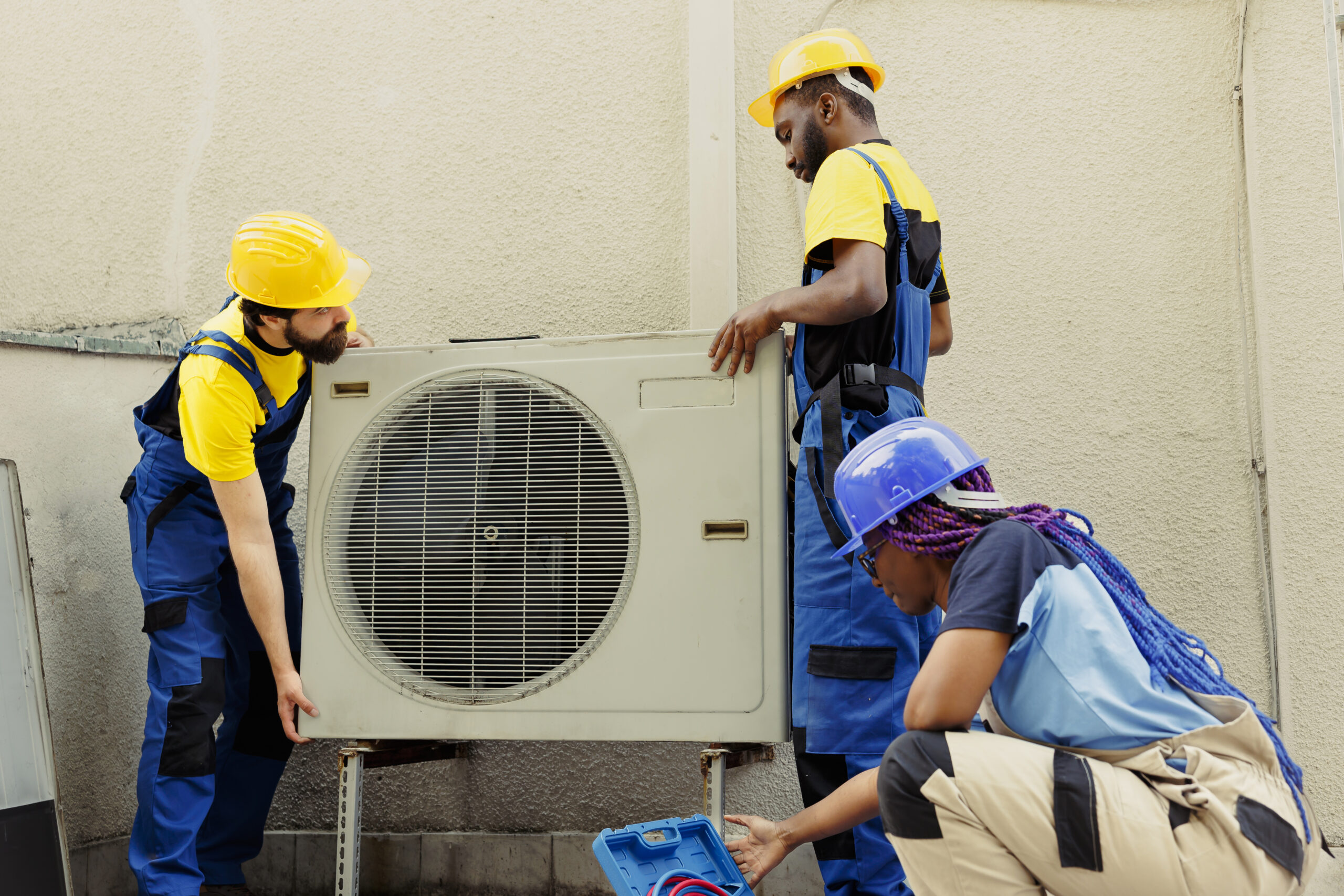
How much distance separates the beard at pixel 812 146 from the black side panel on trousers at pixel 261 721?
1.53m

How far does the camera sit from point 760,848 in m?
1.35

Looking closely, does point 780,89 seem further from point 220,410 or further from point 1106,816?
point 1106,816

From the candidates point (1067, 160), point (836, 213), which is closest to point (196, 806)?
point (836, 213)

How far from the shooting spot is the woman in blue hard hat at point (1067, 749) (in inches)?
40.9

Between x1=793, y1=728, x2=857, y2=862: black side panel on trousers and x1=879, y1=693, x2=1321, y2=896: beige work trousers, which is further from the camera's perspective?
x1=793, y1=728, x2=857, y2=862: black side panel on trousers

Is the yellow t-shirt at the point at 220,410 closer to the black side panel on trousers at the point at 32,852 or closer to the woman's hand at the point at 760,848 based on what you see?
the black side panel on trousers at the point at 32,852

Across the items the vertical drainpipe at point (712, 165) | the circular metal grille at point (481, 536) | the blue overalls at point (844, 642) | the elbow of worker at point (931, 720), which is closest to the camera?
the elbow of worker at point (931, 720)

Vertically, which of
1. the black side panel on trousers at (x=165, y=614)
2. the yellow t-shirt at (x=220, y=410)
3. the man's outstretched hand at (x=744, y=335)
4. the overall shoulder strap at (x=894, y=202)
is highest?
the overall shoulder strap at (x=894, y=202)

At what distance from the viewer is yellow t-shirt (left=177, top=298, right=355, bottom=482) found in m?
1.65

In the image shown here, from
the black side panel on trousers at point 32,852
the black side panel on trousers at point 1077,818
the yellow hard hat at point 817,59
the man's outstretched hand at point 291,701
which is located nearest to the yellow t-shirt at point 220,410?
the man's outstretched hand at point 291,701

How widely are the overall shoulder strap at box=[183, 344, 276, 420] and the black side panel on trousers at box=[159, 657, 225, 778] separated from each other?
1.68 feet

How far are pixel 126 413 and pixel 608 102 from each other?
4.63 ft

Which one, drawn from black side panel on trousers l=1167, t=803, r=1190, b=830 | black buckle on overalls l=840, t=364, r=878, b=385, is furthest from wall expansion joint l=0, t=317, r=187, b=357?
black side panel on trousers l=1167, t=803, r=1190, b=830

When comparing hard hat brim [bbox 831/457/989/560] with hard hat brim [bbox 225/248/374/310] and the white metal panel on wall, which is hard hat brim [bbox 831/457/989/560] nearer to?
hard hat brim [bbox 225/248/374/310]
